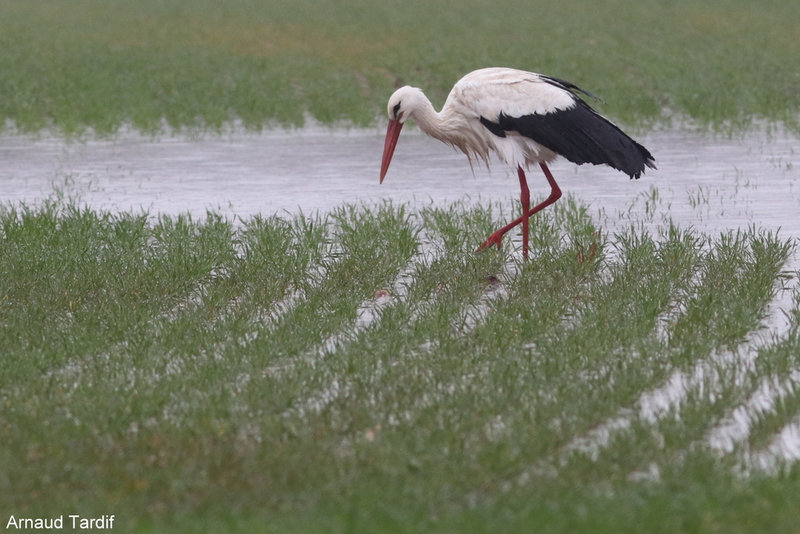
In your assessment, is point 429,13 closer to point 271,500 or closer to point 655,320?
point 655,320

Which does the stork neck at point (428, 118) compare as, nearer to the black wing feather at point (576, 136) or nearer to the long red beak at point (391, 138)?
the long red beak at point (391, 138)

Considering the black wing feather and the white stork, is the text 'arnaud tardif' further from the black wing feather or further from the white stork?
the black wing feather

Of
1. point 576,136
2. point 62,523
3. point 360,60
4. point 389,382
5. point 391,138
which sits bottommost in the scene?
point 62,523

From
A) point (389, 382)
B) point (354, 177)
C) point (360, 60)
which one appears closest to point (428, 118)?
point (389, 382)

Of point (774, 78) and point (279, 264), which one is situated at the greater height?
point (774, 78)

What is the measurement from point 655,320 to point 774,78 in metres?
16.4

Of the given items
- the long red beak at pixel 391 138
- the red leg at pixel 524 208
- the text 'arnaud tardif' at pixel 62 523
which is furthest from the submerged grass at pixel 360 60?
the text 'arnaud tardif' at pixel 62 523

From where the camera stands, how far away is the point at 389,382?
6.83 m

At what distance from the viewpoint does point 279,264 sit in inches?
387

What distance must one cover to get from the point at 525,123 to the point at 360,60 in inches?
794

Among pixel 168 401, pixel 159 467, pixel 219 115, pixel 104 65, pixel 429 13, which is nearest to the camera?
pixel 159 467

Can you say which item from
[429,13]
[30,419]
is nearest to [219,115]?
[30,419]

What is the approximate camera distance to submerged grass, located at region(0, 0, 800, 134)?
69.7 feet

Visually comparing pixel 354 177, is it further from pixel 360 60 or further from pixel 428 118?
pixel 360 60
